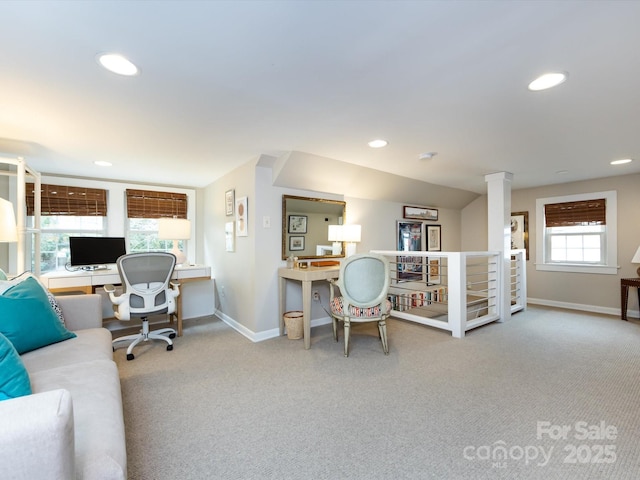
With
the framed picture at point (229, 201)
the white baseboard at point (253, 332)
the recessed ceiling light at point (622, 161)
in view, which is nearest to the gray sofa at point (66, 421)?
the white baseboard at point (253, 332)

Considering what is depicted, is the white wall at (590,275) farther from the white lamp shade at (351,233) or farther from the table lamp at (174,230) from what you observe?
the table lamp at (174,230)

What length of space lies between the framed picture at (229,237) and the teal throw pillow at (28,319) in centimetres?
202

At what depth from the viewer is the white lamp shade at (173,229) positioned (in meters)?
3.83

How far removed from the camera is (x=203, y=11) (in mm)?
1206

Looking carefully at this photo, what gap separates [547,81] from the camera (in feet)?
5.83

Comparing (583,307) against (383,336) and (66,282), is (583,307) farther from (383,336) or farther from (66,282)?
(66,282)

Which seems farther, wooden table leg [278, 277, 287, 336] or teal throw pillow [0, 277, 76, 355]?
wooden table leg [278, 277, 287, 336]

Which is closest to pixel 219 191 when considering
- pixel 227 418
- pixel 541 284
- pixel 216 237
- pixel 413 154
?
pixel 216 237

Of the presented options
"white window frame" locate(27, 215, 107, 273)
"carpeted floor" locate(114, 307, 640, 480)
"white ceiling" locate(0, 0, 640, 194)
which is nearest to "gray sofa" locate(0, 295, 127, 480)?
"carpeted floor" locate(114, 307, 640, 480)

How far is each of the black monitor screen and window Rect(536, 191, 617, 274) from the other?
654 centimetres

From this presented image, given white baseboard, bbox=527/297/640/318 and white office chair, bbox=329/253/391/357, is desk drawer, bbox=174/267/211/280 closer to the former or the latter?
white office chair, bbox=329/253/391/357

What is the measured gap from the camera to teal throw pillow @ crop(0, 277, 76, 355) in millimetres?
1592

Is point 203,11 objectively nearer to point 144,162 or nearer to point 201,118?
point 201,118

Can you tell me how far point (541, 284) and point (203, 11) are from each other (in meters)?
6.11
